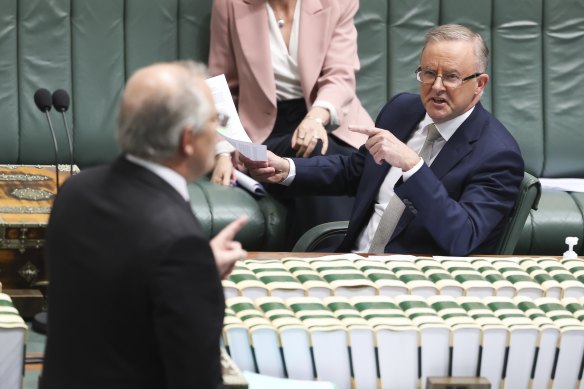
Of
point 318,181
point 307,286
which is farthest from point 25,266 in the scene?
point 307,286

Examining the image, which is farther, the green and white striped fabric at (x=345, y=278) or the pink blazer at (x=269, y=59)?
the pink blazer at (x=269, y=59)

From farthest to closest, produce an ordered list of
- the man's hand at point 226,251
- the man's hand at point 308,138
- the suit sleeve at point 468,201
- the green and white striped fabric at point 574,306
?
the man's hand at point 308,138, the suit sleeve at point 468,201, the green and white striped fabric at point 574,306, the man's hand at point 226,251

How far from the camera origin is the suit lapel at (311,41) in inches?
191

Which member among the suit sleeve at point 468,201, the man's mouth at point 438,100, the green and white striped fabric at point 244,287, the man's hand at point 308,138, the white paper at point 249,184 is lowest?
the white paper at point 249,184

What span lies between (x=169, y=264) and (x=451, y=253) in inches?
67.9

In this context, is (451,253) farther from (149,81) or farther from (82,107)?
(82,107)

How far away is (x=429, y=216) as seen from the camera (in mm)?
3301

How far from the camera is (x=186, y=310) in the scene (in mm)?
1714

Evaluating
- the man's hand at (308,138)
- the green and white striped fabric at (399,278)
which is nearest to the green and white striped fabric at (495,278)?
the green and white striped fabric at (399,278)

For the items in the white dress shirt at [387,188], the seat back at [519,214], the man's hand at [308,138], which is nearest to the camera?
the seat back at [519,214]

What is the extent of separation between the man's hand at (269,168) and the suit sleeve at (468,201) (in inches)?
19.4

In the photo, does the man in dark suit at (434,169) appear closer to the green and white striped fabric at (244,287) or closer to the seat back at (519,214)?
the seat back at (519,214)

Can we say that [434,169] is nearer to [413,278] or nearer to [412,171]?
[412,171]

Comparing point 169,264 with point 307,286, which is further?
point 307,286
